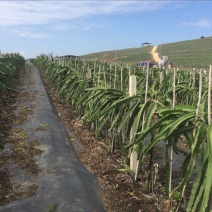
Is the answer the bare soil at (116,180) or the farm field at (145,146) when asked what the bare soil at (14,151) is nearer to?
the farm field at (145,146)

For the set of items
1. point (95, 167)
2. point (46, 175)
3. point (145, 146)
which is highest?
point (145, 146)

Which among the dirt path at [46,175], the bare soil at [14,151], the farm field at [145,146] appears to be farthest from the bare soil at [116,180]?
the bare soil at [14,151]

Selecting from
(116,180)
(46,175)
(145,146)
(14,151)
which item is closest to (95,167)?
(116,180)

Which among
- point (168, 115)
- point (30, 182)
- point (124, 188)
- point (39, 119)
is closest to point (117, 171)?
point (124, 188)

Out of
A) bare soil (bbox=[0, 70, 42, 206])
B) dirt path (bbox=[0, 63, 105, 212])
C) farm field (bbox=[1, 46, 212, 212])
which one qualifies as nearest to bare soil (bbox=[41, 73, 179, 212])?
farm field (bbox=[1, 46, 212, 212])

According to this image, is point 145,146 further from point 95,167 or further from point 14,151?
point 14,151

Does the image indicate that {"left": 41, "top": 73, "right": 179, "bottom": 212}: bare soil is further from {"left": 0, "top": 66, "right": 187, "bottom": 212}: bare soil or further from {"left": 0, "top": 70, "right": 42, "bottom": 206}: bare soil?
{"left": 0, "top": 70, "right": 42, "bottom": 206}: bare soil

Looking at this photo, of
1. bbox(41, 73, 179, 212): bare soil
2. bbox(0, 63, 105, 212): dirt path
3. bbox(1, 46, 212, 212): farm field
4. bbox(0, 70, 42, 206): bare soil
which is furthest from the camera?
bbox(0, 70, 42, 206): bare soil

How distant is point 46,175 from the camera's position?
3902 mm

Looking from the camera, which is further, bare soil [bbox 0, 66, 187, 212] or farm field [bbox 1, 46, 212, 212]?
bare soil [bbox 0, 66, 187, 212]

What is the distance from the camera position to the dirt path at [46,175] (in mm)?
3234

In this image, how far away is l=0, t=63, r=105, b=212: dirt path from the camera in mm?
3234

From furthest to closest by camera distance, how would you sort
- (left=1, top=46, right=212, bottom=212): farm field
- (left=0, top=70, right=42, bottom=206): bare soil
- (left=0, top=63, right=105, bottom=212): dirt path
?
(left=0, top=70, right=42, bottom=206): bare soil < (left=0, top=63, right=105, bottom=212): dirt path < (left=1, top=46, right=212, bottom=212): farm field

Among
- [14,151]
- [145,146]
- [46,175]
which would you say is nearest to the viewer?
[145,146]
